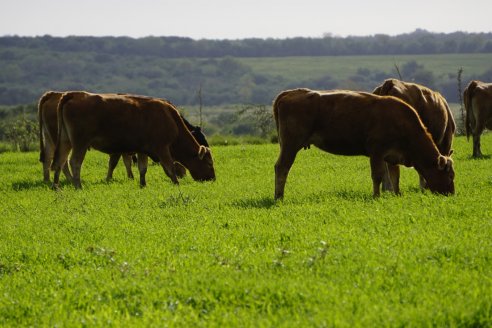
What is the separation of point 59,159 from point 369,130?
758 centimetres

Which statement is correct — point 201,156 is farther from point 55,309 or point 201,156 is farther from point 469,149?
point 55,309

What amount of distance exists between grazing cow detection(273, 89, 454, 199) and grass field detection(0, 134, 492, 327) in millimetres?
630

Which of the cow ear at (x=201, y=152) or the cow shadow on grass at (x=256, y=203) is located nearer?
the cow shadow on grass at (x=256, y=203)

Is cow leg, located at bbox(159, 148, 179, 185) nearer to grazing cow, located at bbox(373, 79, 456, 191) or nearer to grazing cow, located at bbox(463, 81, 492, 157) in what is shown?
grazing cow, located at bbox(373, 79, 456, 191)

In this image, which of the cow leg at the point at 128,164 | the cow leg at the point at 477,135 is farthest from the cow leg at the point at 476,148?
the cow leg at the point at 128,164

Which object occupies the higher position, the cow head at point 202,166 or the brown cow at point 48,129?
the brown cow at point 48,129

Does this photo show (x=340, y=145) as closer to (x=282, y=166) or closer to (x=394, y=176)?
(x=282, y=166)

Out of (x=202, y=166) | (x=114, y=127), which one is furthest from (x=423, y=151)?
(x=114, y=127)

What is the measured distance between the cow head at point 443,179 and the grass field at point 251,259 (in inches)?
13.1

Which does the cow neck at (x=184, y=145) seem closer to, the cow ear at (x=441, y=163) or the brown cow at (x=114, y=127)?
the brown cow at (x=114, y=127)

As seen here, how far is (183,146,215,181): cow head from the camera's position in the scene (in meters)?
19.9

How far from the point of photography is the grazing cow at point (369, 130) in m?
14.2

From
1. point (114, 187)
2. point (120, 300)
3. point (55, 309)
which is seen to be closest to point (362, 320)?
point (120, 300)

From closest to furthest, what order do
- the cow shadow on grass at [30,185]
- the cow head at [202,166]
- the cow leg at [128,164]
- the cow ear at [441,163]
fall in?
the cow ear at [441,163] → the cow shadow on grass at [30,185] → the cow head at [202,166] → the cow leg at [128,164]
